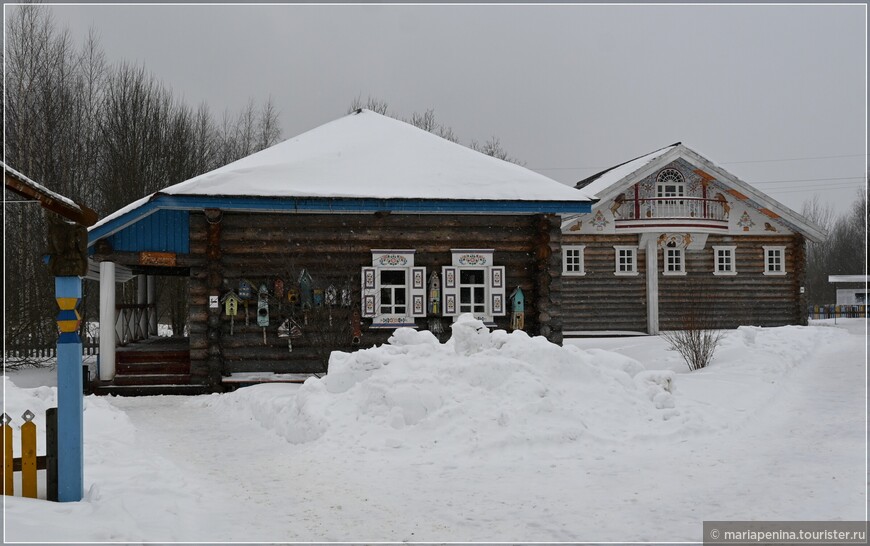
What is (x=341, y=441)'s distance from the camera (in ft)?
28.3

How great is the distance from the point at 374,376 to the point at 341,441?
4.49ft

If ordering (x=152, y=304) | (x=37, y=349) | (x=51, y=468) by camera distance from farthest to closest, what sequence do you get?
(x=152, y=304), (x=37, y=349), (x=51, y=468)

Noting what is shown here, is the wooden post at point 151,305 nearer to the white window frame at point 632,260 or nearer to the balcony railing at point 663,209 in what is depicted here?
the white window frame at point 632,260

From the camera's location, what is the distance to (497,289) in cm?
1520

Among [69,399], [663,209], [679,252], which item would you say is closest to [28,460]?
[69,399]

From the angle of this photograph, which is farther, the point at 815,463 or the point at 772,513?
the point at 815,463

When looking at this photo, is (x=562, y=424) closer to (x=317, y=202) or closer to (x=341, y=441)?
(x=341, y=441)

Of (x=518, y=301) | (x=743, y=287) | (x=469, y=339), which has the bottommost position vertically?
(x=469, y=339)

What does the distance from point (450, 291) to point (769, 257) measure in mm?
17651

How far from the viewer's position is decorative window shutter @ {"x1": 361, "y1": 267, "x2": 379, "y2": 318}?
47.9 ft

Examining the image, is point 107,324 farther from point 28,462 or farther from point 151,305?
point 28,462

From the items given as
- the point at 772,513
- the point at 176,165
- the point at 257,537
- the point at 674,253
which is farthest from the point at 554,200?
the point at 176,165

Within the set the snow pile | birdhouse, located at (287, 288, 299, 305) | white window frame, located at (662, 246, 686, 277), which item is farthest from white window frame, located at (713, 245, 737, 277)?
birdhouse, located at (287, 288, 299, 305)

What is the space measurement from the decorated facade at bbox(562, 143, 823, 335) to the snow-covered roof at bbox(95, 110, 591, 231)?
10.5m
